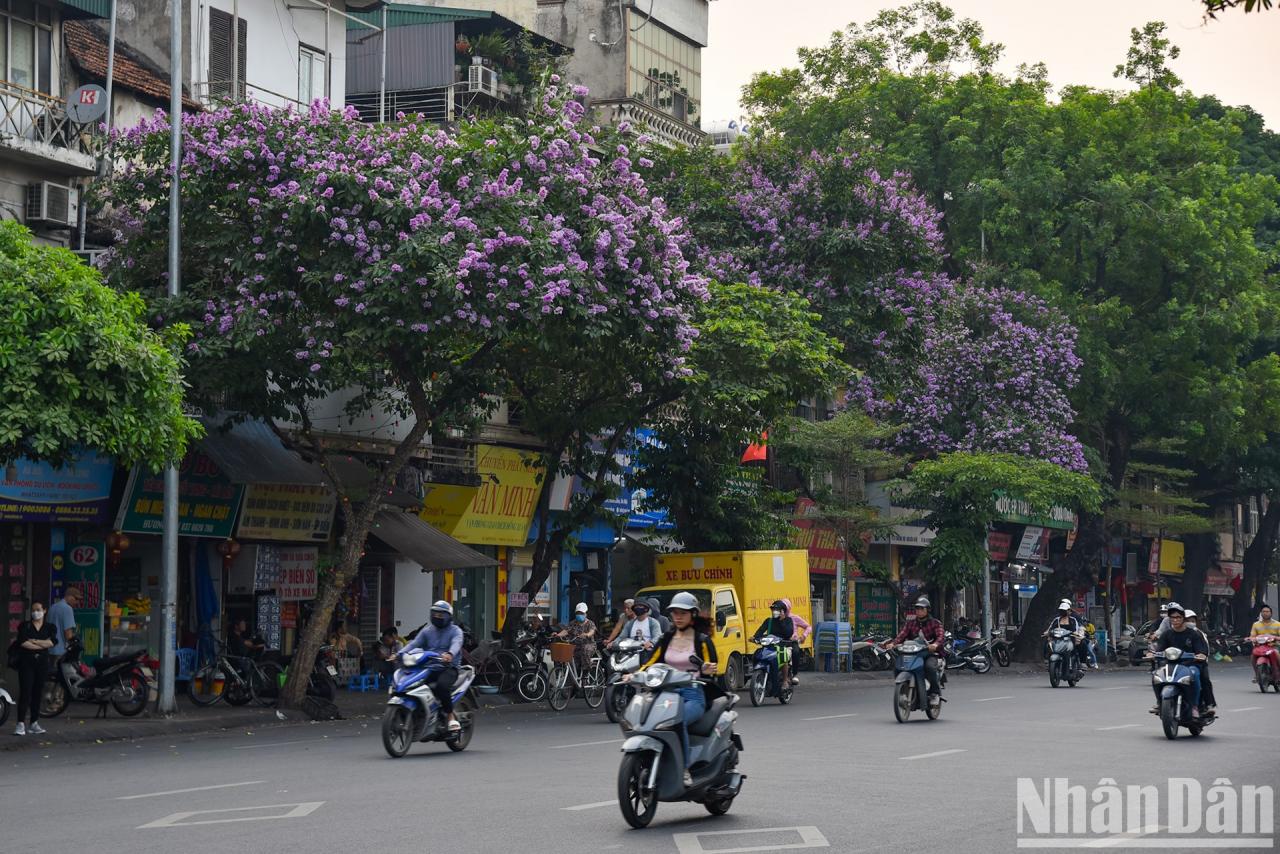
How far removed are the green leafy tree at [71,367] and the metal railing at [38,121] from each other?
5852mm

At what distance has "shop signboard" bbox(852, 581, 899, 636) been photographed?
48219 mm

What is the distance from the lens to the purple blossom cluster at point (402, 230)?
2183 centimetres

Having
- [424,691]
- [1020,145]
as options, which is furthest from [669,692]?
[1020,145]

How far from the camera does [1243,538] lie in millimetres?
75500

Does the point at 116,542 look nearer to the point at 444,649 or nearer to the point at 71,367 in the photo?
the point at 71,367

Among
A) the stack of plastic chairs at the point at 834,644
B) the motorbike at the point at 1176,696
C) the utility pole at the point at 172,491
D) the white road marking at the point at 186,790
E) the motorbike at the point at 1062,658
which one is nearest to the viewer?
the white road marking at the point at 186,790

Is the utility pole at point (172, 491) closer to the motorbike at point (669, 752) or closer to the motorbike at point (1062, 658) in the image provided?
the motorbike at point (669, 752)

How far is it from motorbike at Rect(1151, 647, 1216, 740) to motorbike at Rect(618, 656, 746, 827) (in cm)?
828

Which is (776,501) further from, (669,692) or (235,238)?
(669,692)

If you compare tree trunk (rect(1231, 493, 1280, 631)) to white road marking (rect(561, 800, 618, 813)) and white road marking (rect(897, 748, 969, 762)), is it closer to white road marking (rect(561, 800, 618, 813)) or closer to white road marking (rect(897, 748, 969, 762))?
white road marking (rect(897, 748, 969, 762))

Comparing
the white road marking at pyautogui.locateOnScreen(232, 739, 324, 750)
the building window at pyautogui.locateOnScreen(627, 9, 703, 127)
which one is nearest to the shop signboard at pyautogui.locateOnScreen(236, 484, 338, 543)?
the white road marking at pyautogui.locateOnScreen(232, 739, 324, 750)

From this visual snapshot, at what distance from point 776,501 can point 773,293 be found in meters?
6.63

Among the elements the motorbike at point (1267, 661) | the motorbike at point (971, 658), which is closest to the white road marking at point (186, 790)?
the motorbike at point (1267, 661)

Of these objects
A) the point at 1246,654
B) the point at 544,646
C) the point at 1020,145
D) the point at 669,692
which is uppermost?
the point at 1020,145
